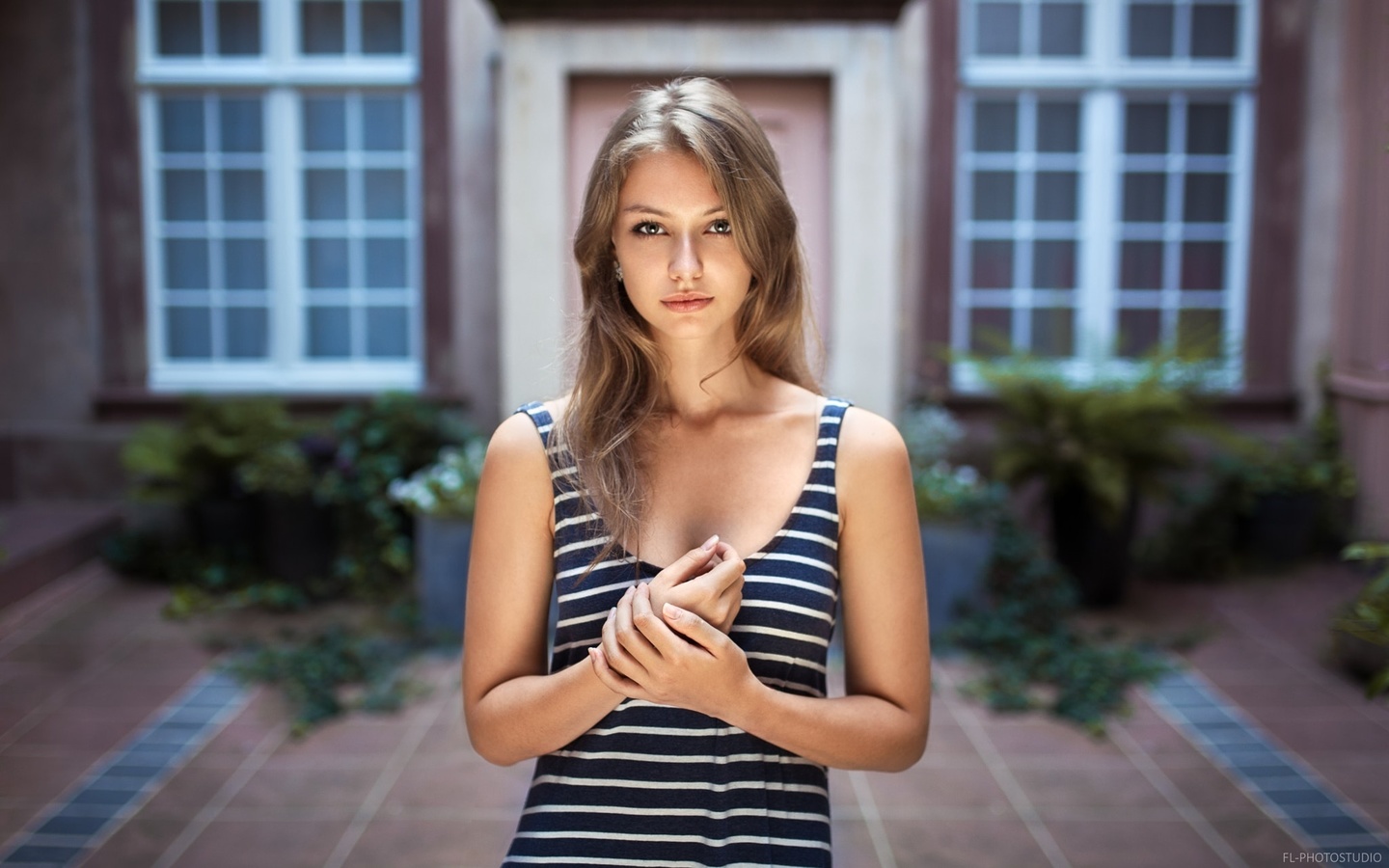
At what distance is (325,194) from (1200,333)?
15.2 ft

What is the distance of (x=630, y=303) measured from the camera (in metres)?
1.50

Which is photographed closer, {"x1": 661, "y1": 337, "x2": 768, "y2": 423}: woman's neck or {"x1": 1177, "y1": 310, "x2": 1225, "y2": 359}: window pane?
{"x1": 661, "y1": 337, "x2": 768, "y2": 423}: woman's neck

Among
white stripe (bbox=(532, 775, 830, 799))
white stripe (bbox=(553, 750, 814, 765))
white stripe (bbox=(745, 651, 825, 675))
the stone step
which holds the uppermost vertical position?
white stripe (bbox=(745, 651, 825, 675))

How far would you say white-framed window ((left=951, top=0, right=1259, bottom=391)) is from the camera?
20.3 feet

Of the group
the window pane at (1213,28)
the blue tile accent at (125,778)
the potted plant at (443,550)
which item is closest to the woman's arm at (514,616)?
the blue tile accent at (125,778)

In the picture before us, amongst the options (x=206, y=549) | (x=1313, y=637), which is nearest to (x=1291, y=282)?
(x=1313, y=637)

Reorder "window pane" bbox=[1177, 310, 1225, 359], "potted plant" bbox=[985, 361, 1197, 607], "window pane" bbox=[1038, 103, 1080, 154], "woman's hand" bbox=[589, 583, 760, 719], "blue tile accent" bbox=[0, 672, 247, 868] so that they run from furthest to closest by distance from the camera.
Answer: "window pane" bbox=[1038, 103, 1080, 154], "window pane" bbox=[1177, 310, 1225, 359], "potted plant" bbox=[985, 361, 1197, 607], "blue tile accent" bbox=[0, 672, 247, 868], "woman's hand" bbox=[589, 583, 760, 719]

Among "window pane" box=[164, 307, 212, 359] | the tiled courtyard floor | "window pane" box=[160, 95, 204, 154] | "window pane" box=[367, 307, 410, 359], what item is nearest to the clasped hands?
the tiled courtyard floor

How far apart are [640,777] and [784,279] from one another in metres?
0.63

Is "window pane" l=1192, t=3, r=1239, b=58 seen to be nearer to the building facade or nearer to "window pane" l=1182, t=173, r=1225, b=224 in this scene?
the building facade

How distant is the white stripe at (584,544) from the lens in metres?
1.38

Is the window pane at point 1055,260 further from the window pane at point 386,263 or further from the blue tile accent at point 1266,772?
the window pane at point 386,263

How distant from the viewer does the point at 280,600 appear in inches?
206

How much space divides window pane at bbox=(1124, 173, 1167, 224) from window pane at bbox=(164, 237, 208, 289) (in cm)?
494
